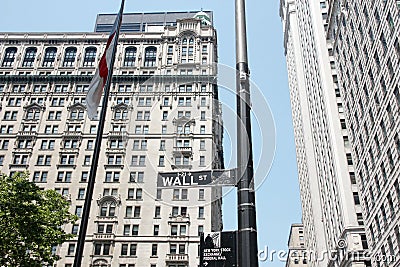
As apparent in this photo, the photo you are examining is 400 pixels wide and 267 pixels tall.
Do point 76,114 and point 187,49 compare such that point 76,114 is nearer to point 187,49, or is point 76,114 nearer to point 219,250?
point 187,49

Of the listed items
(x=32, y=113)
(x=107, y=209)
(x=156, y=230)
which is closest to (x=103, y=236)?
(x=107, y=209)

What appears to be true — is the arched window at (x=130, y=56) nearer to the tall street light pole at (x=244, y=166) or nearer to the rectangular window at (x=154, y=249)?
the rectangular window at (x=154, y=249)

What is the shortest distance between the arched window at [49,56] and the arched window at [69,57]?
2.34 meters

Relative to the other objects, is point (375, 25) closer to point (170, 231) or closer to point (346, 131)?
point (346, 131)

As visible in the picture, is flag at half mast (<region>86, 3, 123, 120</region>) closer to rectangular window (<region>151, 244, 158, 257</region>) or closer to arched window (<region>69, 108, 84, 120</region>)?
rectangular window (<region>151, 244, 158, 257</region>)

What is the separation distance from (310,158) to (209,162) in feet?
287

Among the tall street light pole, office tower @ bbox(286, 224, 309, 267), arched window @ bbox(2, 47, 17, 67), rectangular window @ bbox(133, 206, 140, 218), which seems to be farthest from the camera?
office tower @ bbox(286, 224, 309, 267)

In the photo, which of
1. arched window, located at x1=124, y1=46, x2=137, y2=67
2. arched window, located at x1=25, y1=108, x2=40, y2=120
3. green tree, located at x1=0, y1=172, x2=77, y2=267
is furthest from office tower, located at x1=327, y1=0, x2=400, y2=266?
arched window, located at x1=25, y1=108, x2=40, y2=120

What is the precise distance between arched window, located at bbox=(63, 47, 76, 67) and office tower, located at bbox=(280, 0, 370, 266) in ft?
153

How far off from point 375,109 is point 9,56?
236 feet

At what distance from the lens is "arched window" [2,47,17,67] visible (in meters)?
85.8

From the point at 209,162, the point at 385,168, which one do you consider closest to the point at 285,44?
the point at 385,168

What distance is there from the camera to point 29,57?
86.5 metres

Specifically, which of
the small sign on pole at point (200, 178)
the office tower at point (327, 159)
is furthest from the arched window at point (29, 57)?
the small sign on pole at point (200, 178)
